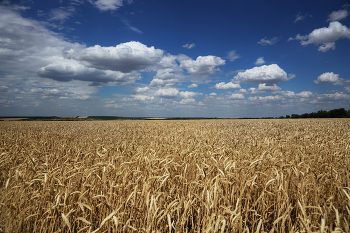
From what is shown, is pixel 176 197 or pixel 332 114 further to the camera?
pixel 332 114

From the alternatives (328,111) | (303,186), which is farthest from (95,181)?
(328,111)

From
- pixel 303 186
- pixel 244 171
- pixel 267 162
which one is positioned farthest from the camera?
pixel 267 162

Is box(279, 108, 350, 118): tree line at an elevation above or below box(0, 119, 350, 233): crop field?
above

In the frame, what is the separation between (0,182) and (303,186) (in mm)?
5720

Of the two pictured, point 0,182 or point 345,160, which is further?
point 345,160

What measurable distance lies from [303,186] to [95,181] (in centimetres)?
358

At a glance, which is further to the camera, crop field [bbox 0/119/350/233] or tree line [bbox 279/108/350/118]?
tree line [bbox 279/108/350/118]

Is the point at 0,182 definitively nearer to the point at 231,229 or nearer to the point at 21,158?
the point at 21,158

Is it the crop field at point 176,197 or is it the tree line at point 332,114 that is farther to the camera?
the tree line at point 332,114

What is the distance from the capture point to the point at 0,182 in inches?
143

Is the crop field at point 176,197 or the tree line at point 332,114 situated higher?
the tree line at point 332,114

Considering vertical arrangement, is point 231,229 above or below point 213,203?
below

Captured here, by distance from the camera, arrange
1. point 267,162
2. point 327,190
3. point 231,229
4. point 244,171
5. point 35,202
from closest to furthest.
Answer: point 231,229 < point 35,202 < point 327,190 < point 244,171 < point 267,162

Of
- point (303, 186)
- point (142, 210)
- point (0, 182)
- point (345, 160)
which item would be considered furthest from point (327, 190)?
point (0, 182)
